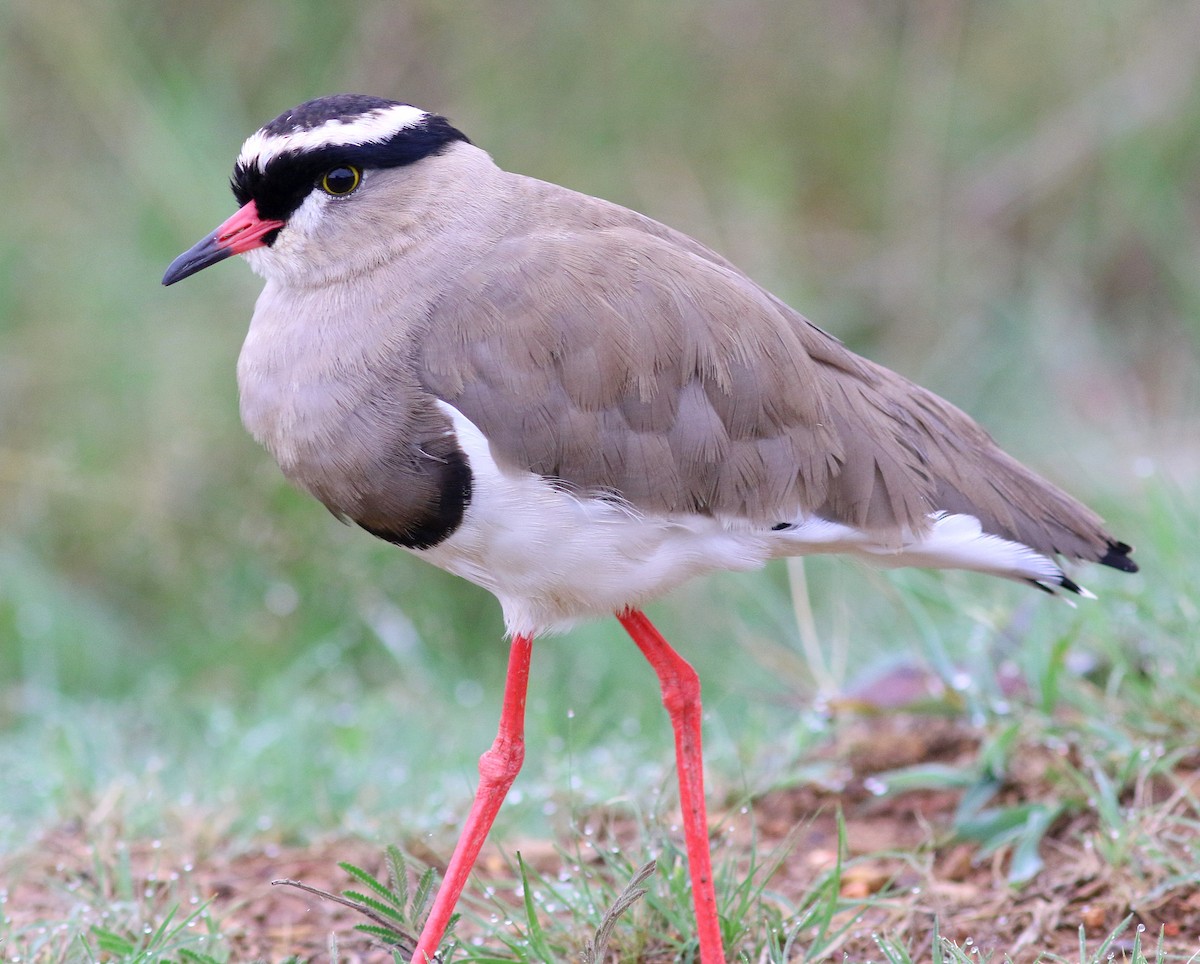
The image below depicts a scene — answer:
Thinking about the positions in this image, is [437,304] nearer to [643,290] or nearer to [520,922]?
[643,290]

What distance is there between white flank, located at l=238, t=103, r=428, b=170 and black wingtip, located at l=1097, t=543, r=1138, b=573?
6.48 feet

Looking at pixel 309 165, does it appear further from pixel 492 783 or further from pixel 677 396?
pixel 492 783

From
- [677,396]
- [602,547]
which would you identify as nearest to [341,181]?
[677,396]

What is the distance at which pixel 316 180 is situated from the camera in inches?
130

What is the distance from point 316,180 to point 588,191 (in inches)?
187

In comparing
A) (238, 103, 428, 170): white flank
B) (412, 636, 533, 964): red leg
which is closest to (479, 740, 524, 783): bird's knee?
(412, 636, 533, 964): red leg

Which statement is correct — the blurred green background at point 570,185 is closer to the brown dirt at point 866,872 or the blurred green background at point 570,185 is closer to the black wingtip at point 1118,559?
the brown dirt at point 866,872

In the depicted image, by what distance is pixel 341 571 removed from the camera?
20.4ft

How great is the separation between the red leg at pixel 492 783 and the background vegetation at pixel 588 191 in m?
0.58

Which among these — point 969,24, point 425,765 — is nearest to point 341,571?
point 425,765

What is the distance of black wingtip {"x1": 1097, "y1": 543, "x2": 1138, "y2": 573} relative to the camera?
3.47m

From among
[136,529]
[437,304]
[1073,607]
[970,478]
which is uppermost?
[437,304]

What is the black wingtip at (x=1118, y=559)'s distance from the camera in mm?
3467

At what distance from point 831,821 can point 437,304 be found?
1895mm
